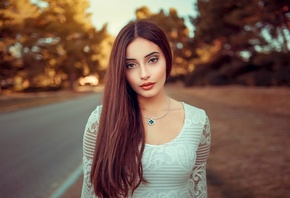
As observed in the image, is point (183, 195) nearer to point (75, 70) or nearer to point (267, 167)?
point (267, 167)

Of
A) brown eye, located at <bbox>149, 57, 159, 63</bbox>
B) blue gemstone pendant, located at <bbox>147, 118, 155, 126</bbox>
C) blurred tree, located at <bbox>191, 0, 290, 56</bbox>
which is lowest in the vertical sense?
blue gemstone pendant, located at <bbox>147, 118, 155, 126</bbox>

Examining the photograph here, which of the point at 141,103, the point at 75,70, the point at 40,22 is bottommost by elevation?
the point at 75,70

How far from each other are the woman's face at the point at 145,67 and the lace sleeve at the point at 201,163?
37cm

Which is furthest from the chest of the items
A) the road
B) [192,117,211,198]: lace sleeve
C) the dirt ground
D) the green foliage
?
the green foliage

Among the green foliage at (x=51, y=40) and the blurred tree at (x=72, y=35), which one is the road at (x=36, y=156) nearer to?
the green foliage at (x=51, y=40)

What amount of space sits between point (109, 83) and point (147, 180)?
0.54m

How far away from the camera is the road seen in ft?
15.1

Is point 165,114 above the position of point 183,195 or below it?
above

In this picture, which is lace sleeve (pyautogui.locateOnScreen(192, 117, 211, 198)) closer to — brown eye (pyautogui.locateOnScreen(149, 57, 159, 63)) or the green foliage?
brown eye (pyautogui.locateOnScreen(149, 57, 159, 63))

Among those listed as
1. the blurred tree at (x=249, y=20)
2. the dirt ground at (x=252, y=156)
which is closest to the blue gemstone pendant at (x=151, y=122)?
the dirt ground at (x=252, y=156)

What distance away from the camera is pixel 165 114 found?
1.76 meters

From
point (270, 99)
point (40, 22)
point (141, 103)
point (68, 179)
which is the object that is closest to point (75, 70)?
point (40, 22)

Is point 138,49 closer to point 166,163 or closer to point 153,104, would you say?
point 153,104

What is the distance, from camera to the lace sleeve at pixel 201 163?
1722 millimetres
